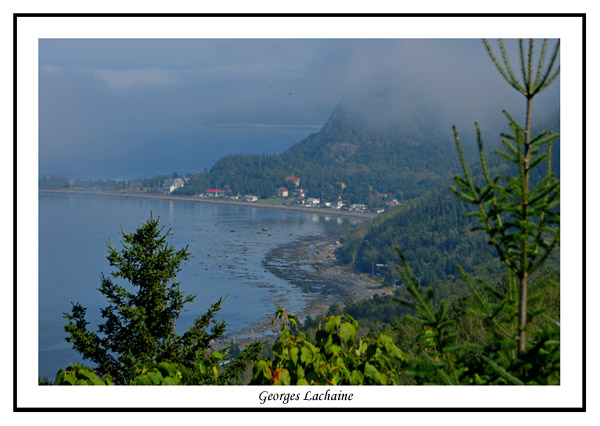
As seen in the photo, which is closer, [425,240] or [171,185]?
[425,240]

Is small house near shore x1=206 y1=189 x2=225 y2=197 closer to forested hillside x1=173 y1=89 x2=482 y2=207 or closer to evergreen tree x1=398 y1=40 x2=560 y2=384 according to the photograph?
forested hillside x1=173 y1=89 x2=482 y2=207

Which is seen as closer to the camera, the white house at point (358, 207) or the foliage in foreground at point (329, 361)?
the foliage in foreground at point (329, 361)

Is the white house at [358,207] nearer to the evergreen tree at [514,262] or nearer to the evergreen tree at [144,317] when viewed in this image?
the evergreen tree at [144,317]

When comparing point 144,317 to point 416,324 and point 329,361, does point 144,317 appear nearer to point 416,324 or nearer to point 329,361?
point 416,324

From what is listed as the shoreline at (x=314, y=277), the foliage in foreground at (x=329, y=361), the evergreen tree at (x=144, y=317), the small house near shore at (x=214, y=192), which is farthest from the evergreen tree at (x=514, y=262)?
the small house near shore at (x=214, y=192)
